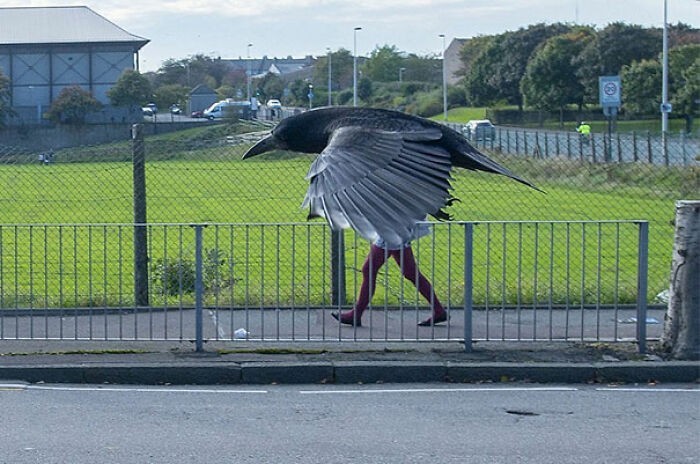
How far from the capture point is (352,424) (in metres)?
7.92

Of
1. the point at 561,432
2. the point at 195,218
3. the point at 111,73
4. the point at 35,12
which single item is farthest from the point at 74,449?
the point at 35,12

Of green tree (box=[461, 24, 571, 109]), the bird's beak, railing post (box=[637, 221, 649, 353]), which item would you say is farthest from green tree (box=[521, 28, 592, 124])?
the bird's beak

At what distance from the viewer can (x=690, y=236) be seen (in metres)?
9.75

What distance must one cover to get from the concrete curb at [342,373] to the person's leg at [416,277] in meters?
1.14

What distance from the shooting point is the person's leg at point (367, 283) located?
10695 mm

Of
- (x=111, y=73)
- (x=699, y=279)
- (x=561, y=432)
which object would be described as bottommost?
(x=561, y=432)

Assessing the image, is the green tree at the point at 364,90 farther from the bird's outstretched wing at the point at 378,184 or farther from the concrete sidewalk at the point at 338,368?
the bird's outstretched wing at the point at 378,184

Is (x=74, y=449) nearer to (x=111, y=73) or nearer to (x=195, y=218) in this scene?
(x=195, y=218)

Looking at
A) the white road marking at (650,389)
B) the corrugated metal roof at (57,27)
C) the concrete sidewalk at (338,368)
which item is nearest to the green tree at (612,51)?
the corrugated metal roof at (57,27)

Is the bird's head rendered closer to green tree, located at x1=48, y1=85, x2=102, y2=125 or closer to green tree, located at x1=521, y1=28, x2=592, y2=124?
green tree, located at x1=48, y1=85, x2=102, y2=125

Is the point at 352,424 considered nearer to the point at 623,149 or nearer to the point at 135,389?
the point at 135,389

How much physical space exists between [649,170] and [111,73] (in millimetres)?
32430

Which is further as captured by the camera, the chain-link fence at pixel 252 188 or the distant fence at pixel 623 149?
the distant fence at pixel 623 149

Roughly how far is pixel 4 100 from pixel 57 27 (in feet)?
39.8
